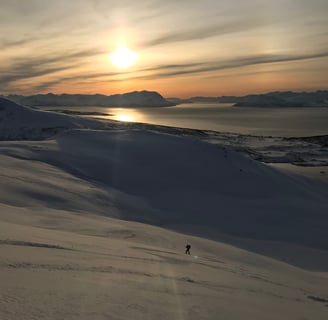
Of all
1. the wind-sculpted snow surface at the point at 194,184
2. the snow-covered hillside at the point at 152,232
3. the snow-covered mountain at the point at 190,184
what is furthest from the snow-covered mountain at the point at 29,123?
the wind-sculpted snow surface at the point at 194,184

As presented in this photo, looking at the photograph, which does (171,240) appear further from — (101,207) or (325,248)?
(325,248)

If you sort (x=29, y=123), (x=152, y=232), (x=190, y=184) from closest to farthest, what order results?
(x=152, y=232), (x=190, y=184), (x=29, y=123)

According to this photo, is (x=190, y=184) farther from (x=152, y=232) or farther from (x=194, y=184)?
(x=152, y=232)

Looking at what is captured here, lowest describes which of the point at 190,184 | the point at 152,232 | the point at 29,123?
the point at 152,232

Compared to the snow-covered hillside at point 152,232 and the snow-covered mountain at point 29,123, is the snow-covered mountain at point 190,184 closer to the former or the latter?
the snow-covered hillside at point 152,232

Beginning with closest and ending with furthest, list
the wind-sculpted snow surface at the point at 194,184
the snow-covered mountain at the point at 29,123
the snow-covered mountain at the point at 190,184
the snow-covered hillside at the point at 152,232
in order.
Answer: the snow-covered hillside at the point at 152,232 → the snow-covered mountain at the point at 190,184 → the wind-sculpted snow surface at the point at 194,184 → the snow-covered mountain at the point at 29,123

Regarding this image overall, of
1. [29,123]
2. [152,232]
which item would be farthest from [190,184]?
[29,123]

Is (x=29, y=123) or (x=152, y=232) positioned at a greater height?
(x=29, y=123)

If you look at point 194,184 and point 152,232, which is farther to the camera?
point 194,184

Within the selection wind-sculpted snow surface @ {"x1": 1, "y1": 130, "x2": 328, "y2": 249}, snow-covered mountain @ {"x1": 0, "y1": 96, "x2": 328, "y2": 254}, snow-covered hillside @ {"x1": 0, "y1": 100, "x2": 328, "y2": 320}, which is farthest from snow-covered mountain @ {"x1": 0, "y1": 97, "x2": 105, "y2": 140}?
wind-sculpted snow surface @ {"x1": 1, "y1": 130, "x2": 328, "y2": 249}

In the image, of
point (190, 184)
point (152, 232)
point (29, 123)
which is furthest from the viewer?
point (29, 123)

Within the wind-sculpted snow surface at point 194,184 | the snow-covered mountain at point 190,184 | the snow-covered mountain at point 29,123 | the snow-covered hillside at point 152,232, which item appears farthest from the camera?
the snow-covered mountain at point 29,123

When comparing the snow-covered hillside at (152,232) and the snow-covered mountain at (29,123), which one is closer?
the snow-covered hillside at (152,232)

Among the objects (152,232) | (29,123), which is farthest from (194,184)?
(29,123)
